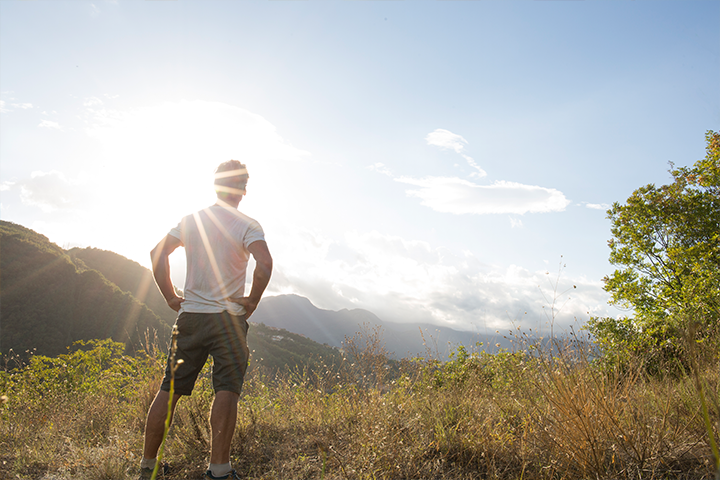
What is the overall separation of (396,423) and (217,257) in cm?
195

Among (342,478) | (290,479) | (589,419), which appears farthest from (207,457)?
(589,419)

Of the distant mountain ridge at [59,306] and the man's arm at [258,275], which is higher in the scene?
the man's arm at [258,275]

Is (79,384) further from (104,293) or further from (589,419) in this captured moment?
(104,293)

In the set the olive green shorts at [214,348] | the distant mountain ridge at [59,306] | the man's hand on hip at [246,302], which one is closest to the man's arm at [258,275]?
the man's hand on hip at [246,302]

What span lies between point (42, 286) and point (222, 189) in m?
60.0

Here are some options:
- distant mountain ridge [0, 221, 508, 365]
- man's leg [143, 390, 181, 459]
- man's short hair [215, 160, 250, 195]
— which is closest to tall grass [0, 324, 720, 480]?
man's leg [143, 390, 181, 459]

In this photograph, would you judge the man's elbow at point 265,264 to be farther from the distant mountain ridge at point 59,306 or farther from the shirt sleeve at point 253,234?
the distant mountain ridge at point 59,306

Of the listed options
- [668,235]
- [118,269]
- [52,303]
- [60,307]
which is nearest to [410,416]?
[668,235]

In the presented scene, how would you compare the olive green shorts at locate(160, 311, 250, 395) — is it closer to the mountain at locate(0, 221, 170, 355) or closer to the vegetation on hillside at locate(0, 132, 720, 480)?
the vegetation on hillside at locate(0, 132, 720, 480)

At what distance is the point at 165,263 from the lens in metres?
2.93

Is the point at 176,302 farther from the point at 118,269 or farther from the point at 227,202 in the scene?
the point at 118,269

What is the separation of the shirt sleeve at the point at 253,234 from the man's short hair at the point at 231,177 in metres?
0.40

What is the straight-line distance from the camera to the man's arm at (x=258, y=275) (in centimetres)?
270

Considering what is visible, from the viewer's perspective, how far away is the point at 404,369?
4168 mm
